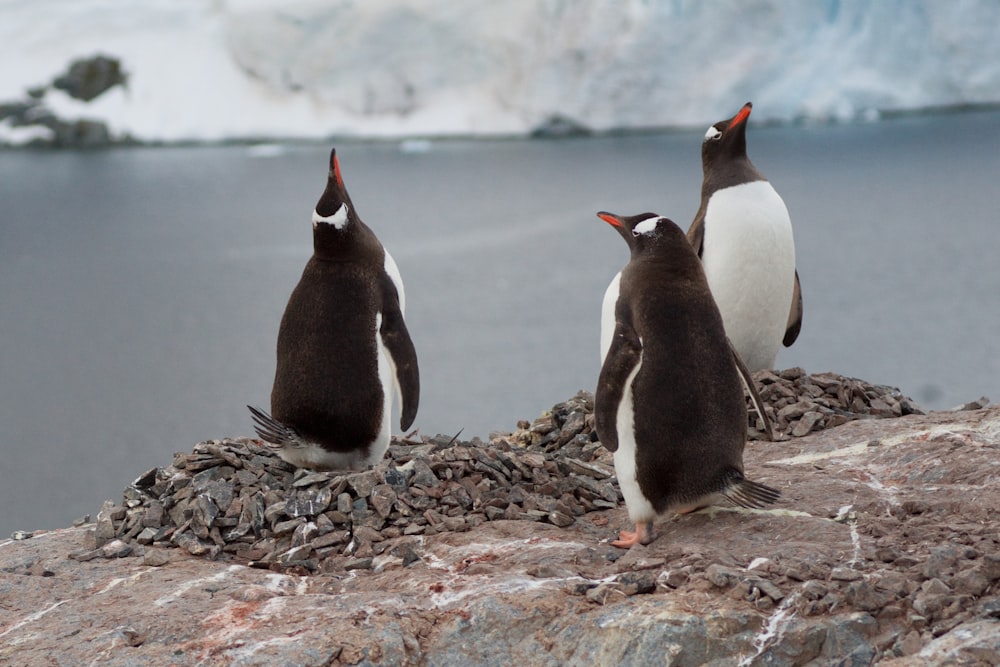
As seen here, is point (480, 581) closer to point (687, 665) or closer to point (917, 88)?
point (687, 665)

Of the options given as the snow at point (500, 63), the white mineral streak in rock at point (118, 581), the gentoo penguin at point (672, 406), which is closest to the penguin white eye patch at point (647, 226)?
the gentoo penguin at point (672, 406)

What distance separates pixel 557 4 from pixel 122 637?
1019cm

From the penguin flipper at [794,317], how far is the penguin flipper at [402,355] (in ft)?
6.79

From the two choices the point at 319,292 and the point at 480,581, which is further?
the point at 319,292

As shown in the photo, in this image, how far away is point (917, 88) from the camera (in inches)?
462

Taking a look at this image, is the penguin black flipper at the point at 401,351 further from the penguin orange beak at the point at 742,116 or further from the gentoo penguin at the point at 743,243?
the penguin orange beak at the point at 742,116

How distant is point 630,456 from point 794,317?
2297 mm

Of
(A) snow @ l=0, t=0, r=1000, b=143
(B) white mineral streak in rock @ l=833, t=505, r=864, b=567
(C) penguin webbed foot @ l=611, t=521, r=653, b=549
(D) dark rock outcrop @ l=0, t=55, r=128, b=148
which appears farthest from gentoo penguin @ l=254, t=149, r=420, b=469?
(D) dark rock outcrop @ l=0, t=55, r=128, b=148

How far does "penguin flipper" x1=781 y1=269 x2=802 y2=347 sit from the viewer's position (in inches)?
203

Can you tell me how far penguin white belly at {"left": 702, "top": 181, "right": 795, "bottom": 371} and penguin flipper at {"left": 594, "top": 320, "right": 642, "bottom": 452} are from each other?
5.77 ft

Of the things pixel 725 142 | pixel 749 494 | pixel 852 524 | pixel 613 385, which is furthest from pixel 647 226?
pixel 725 142

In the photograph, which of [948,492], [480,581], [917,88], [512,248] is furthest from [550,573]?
[917,88]

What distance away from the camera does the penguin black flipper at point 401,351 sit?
3.85 m

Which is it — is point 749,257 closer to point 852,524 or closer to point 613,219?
point 613,219
